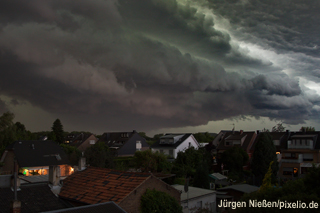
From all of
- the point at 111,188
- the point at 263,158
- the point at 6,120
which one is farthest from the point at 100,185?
the point at 6,120

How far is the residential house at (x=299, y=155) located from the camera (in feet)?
167

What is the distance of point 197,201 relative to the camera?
2619cm

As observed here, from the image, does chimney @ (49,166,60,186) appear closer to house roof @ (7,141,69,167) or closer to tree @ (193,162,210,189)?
tree @ (193,162,210,189)

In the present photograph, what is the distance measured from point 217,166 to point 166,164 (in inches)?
512

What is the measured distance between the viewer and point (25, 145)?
165ft

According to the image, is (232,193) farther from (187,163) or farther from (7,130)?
(7,130)

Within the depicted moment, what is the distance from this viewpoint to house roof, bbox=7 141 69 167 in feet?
154

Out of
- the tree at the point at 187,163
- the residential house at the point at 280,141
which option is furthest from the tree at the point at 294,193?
the residential house at the point at 280,141

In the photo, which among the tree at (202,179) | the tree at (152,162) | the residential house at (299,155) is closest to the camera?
the tree at (202,179)

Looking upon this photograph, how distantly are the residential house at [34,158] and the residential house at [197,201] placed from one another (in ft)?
85.5

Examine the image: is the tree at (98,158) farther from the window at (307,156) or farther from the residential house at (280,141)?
the window at (307,156)

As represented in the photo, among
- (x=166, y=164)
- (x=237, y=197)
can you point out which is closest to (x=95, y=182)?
(x=237, y=197)

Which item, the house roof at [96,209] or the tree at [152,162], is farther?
the tree at [152,162]

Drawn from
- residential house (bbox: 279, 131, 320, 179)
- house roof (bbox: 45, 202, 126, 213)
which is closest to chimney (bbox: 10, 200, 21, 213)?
house roof (bbox: 45, 202, 126, 213)
